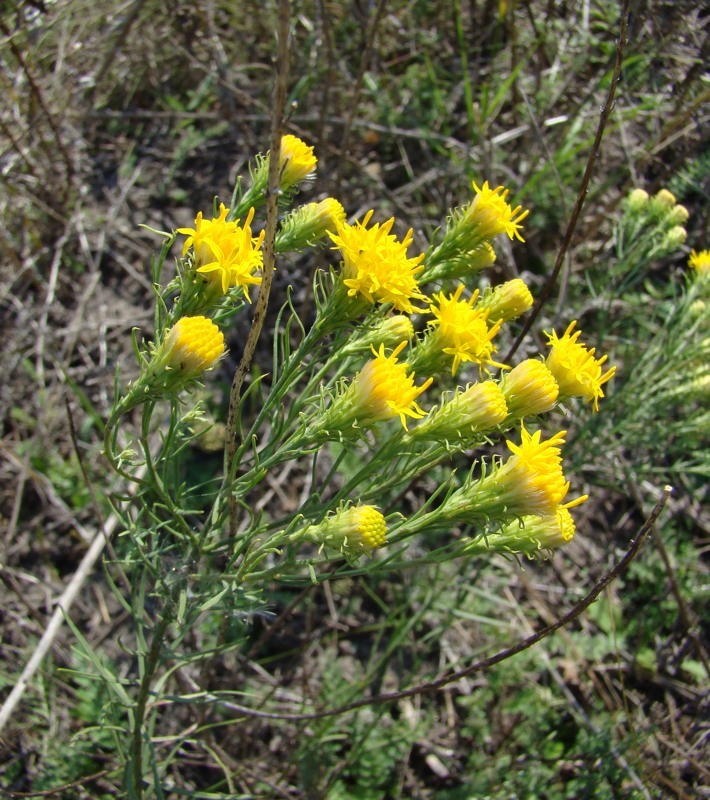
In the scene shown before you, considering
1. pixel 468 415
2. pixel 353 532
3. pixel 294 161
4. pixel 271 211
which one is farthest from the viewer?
pixel 294 161

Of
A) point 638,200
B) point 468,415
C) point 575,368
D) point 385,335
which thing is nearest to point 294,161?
point 385,335

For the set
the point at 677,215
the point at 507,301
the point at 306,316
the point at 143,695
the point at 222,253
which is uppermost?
the point at 222,253

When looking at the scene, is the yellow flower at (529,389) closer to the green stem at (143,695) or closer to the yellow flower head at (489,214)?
the yellow flower head at (489,214)

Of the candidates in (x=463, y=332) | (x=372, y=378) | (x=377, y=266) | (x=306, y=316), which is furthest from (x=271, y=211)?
(x=306, y=316)

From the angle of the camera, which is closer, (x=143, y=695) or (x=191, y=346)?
(x=191, y=346)

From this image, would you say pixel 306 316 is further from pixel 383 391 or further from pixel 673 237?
pixel 383 391

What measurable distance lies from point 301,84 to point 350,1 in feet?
2.39

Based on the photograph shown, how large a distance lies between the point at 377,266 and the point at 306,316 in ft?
5.79

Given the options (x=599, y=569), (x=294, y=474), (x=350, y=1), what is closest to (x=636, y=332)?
(x=599, y=569)

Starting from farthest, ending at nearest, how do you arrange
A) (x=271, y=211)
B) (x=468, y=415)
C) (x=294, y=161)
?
(x=294, y=161) → (x=468, y=415) → (x=271, y=211)

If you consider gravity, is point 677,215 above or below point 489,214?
below

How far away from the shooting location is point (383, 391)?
59.2 inches

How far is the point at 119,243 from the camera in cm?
374

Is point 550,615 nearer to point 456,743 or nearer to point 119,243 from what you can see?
point 456,743
